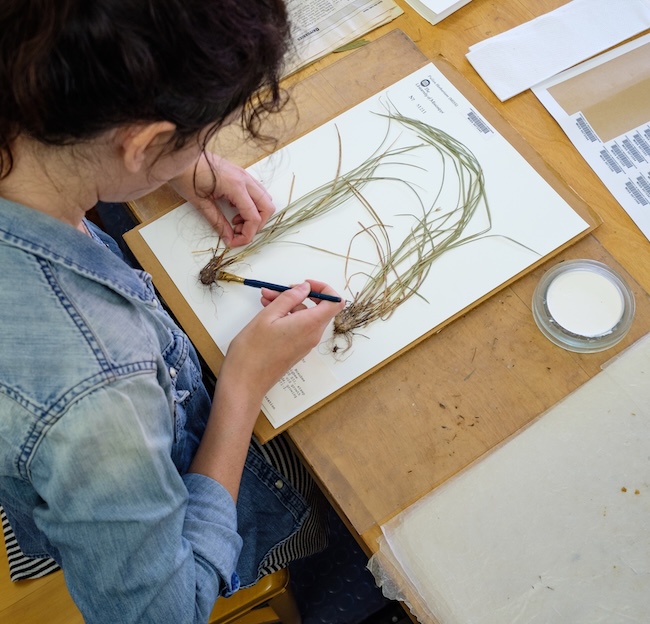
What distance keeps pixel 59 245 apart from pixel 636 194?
0.76 m

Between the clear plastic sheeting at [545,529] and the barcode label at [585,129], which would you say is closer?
the clear plastic sheeting at [545,529]

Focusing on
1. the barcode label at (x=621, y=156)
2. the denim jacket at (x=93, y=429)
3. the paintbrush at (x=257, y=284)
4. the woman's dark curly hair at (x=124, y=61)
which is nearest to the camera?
the woman's dark curly hair at (x=124, y=61)

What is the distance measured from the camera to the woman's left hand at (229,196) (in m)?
0.90

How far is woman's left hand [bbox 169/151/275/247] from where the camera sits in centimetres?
90

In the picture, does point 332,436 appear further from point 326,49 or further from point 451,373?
point 326,49

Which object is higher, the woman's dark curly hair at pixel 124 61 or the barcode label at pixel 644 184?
the woman's dark curly hair at pixel 124 61

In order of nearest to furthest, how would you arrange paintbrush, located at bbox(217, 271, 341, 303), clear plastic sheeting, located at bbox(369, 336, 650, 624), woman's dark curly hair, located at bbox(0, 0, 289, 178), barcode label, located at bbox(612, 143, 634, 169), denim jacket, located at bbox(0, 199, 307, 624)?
woman's dark curly hair, located at bbox(0, 0, 289, 178), denim jacket, located at bbox(0, 199, 307, 624), clear plastic sheeting, located at bbox(369, 336, 650, 624), paintbrush, located at bbox(217, 271, 341, 303), barcode label, located at bbox(612, 143, 634, 169)

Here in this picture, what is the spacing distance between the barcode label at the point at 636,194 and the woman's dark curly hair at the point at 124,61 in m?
0.59

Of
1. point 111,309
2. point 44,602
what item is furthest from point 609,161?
point 44,602

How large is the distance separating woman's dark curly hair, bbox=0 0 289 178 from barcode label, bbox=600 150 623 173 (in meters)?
0.57

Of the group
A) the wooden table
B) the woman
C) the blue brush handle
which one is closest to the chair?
the woman

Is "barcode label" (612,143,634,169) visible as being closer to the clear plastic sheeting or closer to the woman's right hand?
the clear plastic sheeting

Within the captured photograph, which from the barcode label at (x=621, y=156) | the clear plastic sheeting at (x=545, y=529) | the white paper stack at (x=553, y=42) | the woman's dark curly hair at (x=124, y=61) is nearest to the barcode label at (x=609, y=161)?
the barcode label at (x=621, y=156)

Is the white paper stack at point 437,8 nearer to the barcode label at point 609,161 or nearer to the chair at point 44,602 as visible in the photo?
the barcode label at point 609,161
